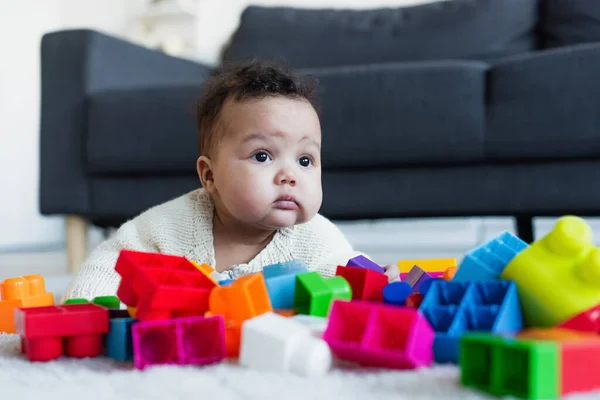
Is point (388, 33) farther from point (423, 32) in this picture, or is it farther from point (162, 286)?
point (162, 286)

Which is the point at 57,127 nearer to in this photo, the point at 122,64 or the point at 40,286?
the point at 122,64

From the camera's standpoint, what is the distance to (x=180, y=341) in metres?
0.48

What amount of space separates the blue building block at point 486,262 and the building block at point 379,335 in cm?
12

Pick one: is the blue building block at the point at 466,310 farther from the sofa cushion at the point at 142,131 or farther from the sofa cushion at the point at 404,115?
the sofa cushion at the point at 142,131

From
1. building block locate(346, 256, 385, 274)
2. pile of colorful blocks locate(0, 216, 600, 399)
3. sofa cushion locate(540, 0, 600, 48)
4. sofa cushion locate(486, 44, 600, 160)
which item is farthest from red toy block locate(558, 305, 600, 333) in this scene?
sofa cushion locate(540, 0, 600, 48)

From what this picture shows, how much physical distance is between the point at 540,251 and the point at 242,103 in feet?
1.62

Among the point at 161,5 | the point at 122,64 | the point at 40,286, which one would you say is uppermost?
the point at 161,5

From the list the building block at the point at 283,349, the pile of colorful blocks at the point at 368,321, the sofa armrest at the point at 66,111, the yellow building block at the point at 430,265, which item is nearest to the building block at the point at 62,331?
the pile of colorful blocks at the point at 368,321

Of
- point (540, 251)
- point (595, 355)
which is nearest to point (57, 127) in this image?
point (540, 251)

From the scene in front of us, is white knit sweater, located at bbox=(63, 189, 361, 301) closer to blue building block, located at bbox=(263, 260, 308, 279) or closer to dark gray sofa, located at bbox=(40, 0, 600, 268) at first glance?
blue building block, located at bbox=(263, 260, 308, 279)

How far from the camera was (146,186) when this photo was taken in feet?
5.17

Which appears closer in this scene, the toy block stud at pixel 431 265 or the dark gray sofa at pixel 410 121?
the toy block stud at pixel 431 265

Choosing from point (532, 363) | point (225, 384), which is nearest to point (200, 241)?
point (225, 384)

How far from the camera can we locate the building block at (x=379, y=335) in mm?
437
